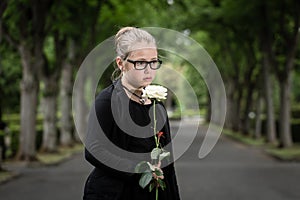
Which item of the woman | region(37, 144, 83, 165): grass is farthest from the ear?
region(37, 144, 83, 165): grass

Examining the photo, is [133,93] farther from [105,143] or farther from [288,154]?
[288,154]

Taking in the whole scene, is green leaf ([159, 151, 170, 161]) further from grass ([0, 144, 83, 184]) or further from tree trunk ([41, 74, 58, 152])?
tree trunk ([41, 74, 58, 152])

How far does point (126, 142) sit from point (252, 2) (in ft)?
60.1

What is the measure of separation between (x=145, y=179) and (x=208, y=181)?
996cm

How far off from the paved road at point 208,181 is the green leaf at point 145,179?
7099mm

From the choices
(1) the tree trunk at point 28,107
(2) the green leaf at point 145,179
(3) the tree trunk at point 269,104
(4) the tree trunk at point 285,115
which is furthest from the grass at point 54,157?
(2) the green leaf at point 145,179

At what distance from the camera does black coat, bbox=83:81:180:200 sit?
3086mm

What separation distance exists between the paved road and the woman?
7.02m

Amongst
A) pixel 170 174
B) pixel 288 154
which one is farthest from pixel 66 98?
pixel 170 174

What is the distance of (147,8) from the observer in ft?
95.3

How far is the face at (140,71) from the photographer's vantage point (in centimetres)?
310

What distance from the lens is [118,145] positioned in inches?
123

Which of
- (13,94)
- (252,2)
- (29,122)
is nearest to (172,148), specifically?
(29,122)

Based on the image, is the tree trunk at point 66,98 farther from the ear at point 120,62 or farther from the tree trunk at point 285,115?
the ear at point 120,62
